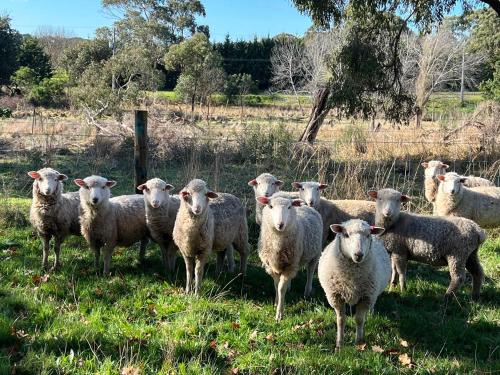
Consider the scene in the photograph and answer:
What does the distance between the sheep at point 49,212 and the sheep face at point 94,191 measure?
28 centimetres

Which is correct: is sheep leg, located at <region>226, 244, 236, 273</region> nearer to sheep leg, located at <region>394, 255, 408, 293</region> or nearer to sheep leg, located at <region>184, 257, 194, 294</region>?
sheep leg, located at <region>184, 257, 194, 294</region>

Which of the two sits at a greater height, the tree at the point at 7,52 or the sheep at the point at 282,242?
the tree at the point at 7,52

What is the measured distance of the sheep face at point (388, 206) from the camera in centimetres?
561

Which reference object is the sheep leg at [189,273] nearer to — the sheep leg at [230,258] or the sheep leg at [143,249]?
the sheep leg at [230,258]

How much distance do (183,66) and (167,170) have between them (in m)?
16.1

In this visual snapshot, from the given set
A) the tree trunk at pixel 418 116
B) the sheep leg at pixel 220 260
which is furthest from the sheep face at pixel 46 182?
the tree trunk at pixel 418 116

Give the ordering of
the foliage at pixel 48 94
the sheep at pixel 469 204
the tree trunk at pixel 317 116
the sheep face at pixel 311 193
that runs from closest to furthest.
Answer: the sheep face at pixel 311 193
the sheep at pixel 469 204
the tree trunk at pixel 317 116
the foliage at pixel 48 94

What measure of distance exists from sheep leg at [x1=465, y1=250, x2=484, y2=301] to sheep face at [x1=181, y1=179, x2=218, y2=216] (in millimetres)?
2908

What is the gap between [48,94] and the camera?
26156mm

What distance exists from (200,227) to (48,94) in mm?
24025

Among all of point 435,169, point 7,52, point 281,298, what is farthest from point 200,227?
point 7,52

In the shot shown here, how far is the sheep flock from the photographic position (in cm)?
423

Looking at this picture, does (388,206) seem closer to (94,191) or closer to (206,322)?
(206,322)

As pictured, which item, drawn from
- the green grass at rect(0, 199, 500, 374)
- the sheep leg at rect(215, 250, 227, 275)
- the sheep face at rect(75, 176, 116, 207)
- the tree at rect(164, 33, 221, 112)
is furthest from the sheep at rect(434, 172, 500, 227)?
the tree at rect(164, 33, 221, 112)
